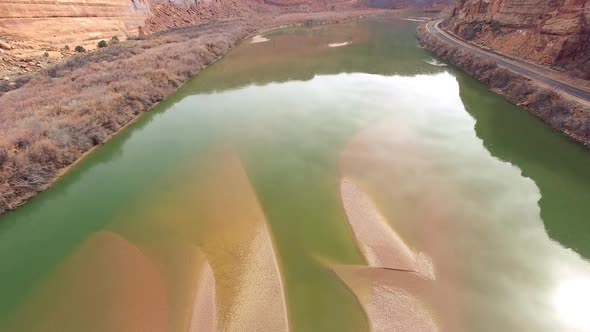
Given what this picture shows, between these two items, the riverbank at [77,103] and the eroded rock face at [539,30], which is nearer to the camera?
the riverbank at [77,103]

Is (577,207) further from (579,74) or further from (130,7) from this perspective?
(130,7)

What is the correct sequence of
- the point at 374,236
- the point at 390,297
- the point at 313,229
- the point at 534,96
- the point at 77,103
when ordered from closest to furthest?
the point at 390,297
the point at 374,236
the point at 313,229
the point at 77,103
the point at 534,96

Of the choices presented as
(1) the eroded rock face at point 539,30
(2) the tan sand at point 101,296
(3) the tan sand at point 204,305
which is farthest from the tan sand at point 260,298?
(1) the eroded rock face at point 539,30

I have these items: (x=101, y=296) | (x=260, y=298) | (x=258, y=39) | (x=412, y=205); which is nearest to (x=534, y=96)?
(x=412, y=205)

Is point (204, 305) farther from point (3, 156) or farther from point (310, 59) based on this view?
point (310, 59)

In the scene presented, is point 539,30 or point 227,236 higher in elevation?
point 539,30

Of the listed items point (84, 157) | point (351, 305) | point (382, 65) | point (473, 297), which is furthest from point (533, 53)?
point (84, 157)

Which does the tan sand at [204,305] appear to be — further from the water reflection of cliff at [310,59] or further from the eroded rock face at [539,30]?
the eroded rock face at [539,30]
